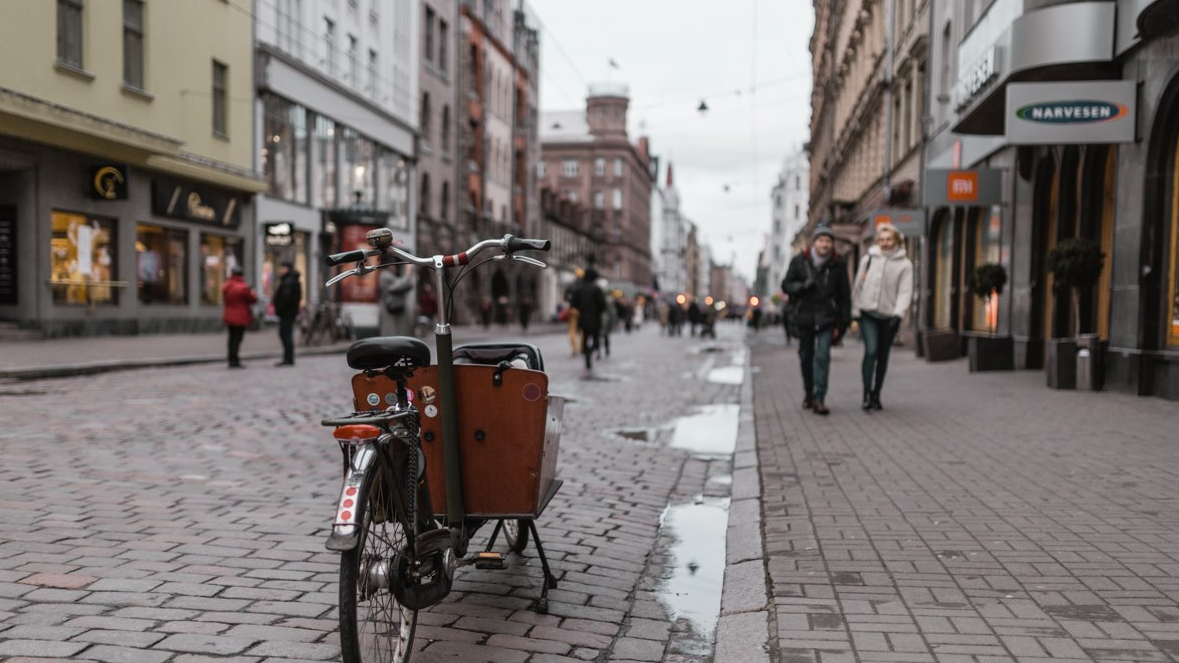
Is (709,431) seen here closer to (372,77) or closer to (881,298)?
(881,298)

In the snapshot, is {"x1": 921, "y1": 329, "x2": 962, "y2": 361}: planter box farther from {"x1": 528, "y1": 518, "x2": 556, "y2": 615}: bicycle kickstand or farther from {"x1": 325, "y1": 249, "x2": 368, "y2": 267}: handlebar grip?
{"x1": 325, "y1": 249, "x2": 368, "y2": 267}: handlebar grip

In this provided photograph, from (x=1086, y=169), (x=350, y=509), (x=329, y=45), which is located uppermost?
(x=329, y=45)

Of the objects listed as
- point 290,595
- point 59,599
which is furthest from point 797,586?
point 59,599

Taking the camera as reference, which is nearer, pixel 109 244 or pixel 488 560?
pixel 488 560

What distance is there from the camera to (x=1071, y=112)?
11.8 m

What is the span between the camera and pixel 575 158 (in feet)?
375

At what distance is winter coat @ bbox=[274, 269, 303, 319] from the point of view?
17066mm

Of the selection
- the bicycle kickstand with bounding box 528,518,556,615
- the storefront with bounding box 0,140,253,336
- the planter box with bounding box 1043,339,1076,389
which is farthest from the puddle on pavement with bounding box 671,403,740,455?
the storefront with bounding box 0,140,253,336

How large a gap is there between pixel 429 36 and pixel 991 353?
32768 mm

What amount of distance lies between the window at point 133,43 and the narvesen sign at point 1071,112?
1831 cm

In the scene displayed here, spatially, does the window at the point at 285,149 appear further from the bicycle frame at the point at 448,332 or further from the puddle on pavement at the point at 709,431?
the bicycle frame at the point at 448,332

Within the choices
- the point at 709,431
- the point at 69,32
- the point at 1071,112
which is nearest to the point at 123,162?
the point at 69,32

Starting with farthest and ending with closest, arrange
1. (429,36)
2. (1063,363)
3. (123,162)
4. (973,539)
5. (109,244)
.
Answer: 1. (429,36)
2. (109,244)
3. (123,162)
4. (1063,363)
5. (973,539)

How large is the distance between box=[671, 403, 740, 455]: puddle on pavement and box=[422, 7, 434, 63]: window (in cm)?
3383
